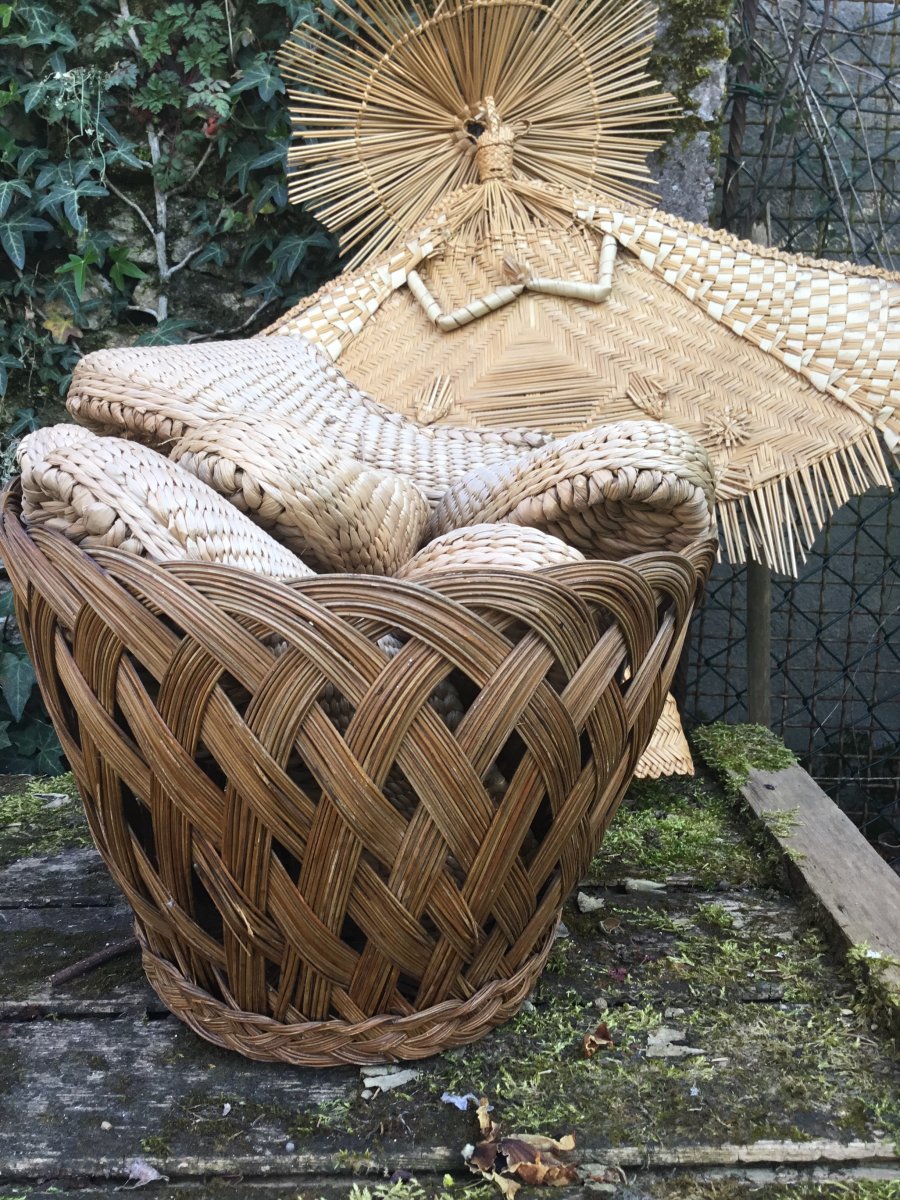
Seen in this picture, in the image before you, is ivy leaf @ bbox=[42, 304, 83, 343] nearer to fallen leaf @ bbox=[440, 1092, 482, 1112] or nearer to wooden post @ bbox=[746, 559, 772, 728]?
wooden post @ bbox=[746, 559, 772, 728]

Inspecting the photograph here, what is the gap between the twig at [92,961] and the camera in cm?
81

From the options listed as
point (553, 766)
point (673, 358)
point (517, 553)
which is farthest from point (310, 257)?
point (553, 766)

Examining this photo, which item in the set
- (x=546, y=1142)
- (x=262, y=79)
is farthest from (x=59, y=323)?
(x=546, y=1142)

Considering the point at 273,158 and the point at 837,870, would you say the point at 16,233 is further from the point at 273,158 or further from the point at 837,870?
the point at 837,870

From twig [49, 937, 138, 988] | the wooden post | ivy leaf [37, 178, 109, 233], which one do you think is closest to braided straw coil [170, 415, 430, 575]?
twig [49, 937, 138, 988]

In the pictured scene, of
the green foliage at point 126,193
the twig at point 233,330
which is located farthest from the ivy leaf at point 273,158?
the twig at point 233,330

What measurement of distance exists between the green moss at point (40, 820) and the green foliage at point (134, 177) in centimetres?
80

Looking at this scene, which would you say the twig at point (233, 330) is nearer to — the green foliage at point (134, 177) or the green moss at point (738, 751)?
the green foliage at point (134, 177)

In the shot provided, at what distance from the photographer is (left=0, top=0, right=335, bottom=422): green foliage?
165cm

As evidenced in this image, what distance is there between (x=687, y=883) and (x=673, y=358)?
71cm

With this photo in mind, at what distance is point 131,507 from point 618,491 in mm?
352

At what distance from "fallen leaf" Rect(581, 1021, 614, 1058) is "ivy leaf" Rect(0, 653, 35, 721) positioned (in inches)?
49.4

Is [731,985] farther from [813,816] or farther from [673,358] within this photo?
[673,358]

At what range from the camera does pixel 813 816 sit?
1081 mm
